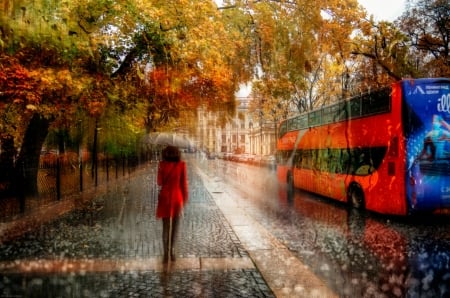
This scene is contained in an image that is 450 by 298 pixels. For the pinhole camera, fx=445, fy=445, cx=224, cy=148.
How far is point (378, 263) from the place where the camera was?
7273mm

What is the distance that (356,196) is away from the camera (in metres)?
14.1

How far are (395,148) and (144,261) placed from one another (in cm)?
740

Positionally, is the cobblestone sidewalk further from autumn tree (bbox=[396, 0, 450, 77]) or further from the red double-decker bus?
autumn tree (bbox=[396, 0, 450, 77])

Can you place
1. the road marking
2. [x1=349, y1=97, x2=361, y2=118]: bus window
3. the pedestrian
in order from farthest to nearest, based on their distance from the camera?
[x1=349, y1=97, x2=361, y2=118]: bus window < the pedestrian < the road marking

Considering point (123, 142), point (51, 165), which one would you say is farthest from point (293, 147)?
point (123, 142)

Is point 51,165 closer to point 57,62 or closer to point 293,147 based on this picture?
point 57,62

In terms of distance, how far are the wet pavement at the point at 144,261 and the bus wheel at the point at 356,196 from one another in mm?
3774

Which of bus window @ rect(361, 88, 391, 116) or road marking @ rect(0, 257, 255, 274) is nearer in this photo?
road marking @ rect(0, 257, 255, 274)

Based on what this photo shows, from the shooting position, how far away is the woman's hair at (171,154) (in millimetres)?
7270

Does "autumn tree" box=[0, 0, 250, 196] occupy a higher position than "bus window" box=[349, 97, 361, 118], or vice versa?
"autumn tree" box=[0, 0, 250, 196]

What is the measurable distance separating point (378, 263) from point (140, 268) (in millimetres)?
3835

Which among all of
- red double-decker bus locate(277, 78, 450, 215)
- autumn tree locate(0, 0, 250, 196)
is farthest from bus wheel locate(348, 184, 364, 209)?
autumn tree locate(0, 0, 250, 196)

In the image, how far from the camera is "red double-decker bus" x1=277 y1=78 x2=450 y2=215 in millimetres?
11258

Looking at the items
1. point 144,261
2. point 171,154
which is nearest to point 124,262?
point 144,261
